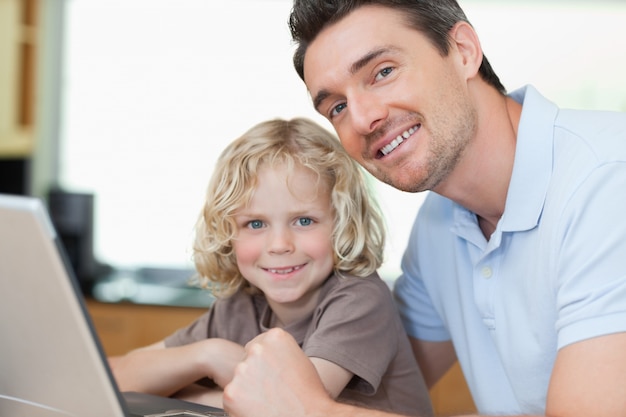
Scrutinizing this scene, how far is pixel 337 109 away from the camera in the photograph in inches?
55.9

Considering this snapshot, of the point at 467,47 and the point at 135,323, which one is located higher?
the point at 467,47

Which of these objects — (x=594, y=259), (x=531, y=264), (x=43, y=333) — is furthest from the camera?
(x=531, y=264)

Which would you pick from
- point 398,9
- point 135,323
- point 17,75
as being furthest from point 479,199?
point 17,75

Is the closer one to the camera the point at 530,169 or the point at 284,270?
the point at 530,169

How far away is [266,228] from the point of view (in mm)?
1496

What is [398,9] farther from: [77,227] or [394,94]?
[77,227]

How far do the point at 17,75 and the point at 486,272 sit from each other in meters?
3.06

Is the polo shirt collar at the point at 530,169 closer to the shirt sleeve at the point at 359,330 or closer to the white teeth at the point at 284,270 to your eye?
the shirt sleeve at the point at 359,330

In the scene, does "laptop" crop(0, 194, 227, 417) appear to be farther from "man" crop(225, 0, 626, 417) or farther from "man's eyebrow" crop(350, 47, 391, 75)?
"man's eyebrow" crop(350, 47, 391, 75)

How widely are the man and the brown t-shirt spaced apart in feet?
0.43

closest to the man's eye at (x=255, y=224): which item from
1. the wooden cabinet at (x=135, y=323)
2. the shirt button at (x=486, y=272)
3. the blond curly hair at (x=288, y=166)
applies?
the blond curly hair at (x=288, y=166)

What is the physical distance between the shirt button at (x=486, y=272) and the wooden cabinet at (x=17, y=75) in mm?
2870

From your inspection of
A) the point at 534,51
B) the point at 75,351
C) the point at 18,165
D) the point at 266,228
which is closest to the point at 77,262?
the point at 18,165

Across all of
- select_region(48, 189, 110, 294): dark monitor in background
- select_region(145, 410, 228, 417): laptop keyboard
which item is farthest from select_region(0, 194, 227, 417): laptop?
select_region(48, 189, 110, 294): dark monitor in background
